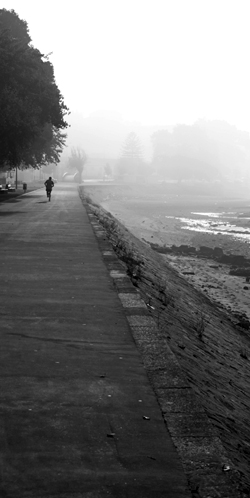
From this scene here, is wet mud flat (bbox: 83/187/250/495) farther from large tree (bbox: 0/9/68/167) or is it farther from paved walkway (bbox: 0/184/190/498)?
large tree (bbox: 0/9/68/167)

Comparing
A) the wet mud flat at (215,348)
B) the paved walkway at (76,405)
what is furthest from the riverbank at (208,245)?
the paved walkway at (76,405)

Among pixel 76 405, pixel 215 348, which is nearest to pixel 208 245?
pixel 215 348

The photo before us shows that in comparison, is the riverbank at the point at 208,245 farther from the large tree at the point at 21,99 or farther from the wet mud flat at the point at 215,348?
the large tree at the point at 21,99

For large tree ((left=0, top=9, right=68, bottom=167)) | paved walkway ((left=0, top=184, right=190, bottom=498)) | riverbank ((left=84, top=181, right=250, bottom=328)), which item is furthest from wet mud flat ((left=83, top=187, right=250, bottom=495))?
large tree ((left=0, top=9, right=68, bottom=167))

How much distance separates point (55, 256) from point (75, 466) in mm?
11747

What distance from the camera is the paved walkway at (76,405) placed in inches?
167

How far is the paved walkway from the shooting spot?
4.25 meters

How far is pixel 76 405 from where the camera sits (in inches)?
219

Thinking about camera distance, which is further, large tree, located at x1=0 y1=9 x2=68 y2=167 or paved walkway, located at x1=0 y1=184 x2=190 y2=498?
large tree, located at x1=0 y1=9 x2=68 y2=167

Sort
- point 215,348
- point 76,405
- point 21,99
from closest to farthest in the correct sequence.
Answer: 1. point 76,405
2. point 215,348
3. point 21,99

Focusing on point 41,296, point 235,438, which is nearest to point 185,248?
point 41,296

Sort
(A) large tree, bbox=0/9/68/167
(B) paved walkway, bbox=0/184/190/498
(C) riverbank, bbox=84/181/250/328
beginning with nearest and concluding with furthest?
(B) paved walkway, bbox=0/184/190/498 < (C) riverbank, bbox=84/181/250/328 < (A) large tree, bbox=0/9/68/167

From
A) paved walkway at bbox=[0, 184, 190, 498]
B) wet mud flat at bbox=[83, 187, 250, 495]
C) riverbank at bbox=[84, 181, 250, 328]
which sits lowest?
riverbank at bbox=[84, 181, 250, 328]

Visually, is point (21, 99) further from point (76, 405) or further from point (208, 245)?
point (76, 405)
